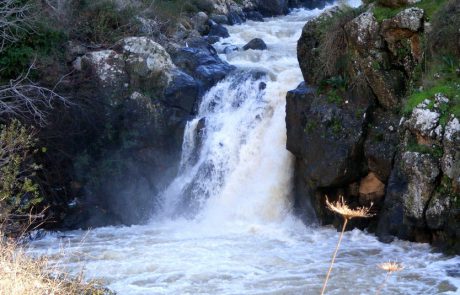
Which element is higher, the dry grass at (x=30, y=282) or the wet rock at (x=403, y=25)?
the wet rock at (x=403, y=25)

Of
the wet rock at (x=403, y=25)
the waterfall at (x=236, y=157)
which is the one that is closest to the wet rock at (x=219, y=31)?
the waterfall at (x=236, y=157)

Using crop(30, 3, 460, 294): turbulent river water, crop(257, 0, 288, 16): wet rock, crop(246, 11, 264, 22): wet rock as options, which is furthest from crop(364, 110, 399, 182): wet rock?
crop(257, 0, 288, 16): wet rock

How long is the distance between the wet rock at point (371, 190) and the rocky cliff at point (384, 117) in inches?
0.7

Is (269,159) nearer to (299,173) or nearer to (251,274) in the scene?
(299,173)

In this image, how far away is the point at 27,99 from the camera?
1138cm

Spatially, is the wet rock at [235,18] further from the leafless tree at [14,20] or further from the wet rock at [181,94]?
the leafless tree at [14,20]

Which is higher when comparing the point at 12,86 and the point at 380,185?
the point at 12,86

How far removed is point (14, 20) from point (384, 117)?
23.2 feet

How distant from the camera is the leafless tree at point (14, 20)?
12.1 metres

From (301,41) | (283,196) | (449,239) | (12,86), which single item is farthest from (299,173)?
(12,86)

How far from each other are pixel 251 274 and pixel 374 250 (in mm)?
2197

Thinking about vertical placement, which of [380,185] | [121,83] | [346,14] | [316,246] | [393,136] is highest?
[346,14]

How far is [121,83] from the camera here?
13.8 metres

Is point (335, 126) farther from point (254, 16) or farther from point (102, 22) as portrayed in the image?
point (254, 16)
